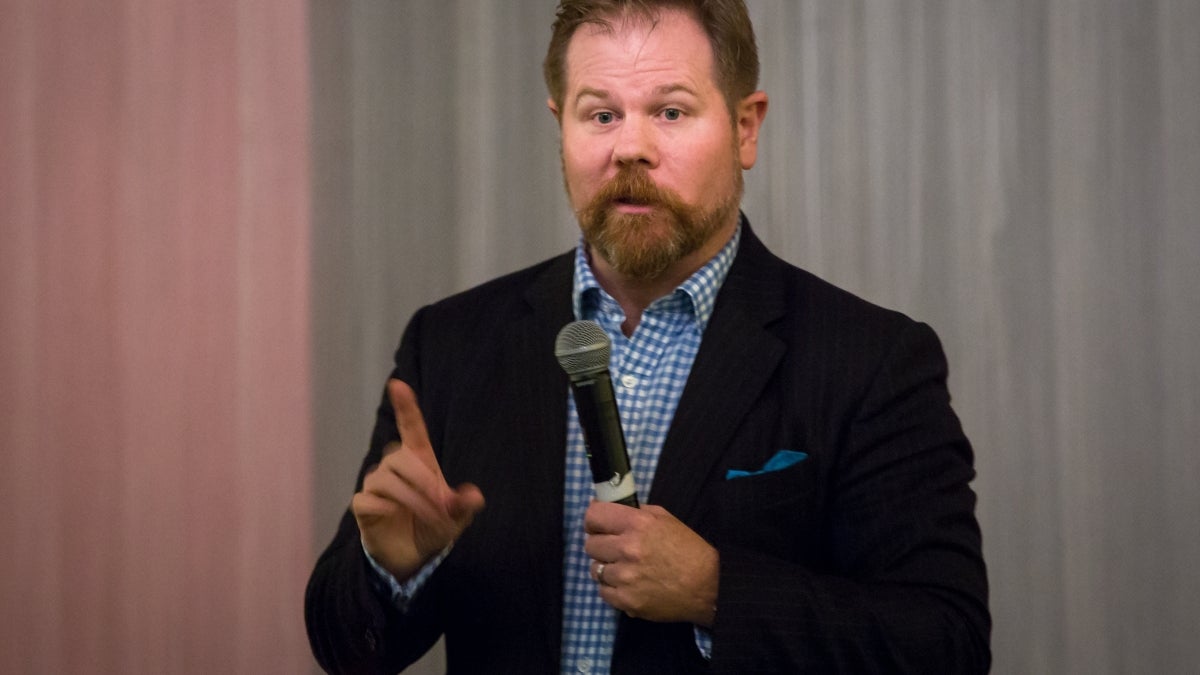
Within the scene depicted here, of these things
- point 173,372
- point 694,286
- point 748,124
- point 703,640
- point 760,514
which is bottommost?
point 703,640

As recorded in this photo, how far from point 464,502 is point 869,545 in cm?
48

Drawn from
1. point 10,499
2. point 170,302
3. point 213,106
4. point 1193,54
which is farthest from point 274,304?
point 1193,54

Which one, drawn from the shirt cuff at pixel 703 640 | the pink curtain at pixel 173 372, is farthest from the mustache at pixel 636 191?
the pink curtain at pixel 173 372

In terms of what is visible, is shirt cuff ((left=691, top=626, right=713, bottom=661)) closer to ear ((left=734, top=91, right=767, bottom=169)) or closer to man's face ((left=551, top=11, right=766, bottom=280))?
man's face ((left=551, top=11, right=766, bottom=280))

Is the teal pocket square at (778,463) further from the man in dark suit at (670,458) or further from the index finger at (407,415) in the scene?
the index finger at (407,415)

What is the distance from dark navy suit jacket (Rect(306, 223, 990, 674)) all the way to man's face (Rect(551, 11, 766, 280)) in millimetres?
118

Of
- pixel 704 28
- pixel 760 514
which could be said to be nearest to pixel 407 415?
pixel 760 514

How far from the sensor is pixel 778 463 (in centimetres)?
149

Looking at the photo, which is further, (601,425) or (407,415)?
(407,415)

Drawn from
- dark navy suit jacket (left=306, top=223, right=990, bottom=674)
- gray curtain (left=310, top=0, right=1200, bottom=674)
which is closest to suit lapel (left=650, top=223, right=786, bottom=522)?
dark navy suit jacket (left=306, top=223, right=990, bottom=674)

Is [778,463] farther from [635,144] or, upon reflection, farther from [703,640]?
[635,144]

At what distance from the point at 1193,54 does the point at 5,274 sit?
2.22m

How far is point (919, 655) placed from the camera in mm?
1397

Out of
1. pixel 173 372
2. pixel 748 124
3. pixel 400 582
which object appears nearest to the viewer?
pixel 400 582
